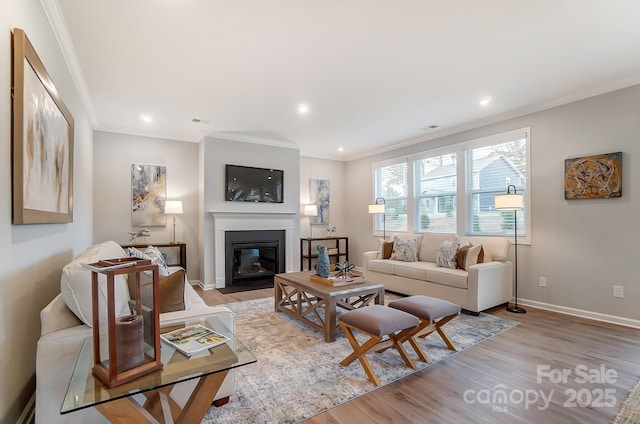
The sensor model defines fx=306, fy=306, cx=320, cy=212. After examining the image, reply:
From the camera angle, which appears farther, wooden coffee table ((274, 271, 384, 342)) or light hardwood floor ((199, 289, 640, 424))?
wooden coffee table ((274, 271, 384, 342))

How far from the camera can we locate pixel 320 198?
22.1ft

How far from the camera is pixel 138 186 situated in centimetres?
495

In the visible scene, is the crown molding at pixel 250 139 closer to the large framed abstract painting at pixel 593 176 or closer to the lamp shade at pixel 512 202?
the lamp shade at pixel 512 202

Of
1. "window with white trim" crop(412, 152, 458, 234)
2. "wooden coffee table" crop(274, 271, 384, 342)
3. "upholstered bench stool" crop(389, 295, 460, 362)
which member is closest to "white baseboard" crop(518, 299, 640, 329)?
"window with white trim" crop(412, 152, 458, 234)

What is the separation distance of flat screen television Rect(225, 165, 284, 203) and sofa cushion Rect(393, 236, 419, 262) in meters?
2.32

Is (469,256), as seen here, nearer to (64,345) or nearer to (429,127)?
(429,127)

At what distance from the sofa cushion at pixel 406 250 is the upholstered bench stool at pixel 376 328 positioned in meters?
2.29

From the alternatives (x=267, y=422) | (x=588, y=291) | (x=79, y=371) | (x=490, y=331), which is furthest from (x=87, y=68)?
(x=588, y=291)

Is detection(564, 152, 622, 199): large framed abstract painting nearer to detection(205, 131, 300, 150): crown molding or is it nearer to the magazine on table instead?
the magazine on table

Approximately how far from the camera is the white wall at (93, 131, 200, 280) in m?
4.72

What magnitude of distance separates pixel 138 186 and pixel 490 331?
528 centimetres

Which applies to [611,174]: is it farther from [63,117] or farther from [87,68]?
[87,68]

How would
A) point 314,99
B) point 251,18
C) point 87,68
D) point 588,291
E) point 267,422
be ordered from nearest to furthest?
point 267,422 → point 251,18 → point 87,68 → point 588,291 → point 314,99

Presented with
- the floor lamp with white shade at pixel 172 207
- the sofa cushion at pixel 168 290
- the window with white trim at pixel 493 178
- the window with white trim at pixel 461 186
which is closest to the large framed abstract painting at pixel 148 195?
the floor lamp with white shade at pixel 172 207
